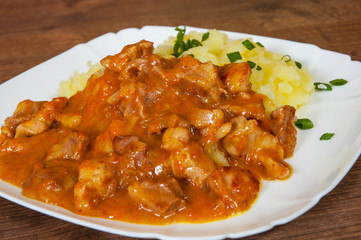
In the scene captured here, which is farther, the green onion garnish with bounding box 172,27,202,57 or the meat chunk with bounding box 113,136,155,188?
the green onion garnish with bounding box 172,27,202,57

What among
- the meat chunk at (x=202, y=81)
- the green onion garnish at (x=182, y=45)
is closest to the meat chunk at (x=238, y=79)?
the meat chunk at (x=202, y=81)

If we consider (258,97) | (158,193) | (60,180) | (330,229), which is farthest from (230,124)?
(60,180)

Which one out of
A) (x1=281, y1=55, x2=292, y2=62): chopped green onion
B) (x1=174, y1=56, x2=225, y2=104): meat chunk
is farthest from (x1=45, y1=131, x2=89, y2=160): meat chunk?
(x1=281, y1=55, x2=292, y2=62): chopped green onion

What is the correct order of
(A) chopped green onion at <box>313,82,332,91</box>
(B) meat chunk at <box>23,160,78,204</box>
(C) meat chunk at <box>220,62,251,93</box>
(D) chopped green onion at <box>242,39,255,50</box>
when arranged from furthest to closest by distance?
(D) chopped green onion at <box>242,39,255,50</box> → (A) chopped green onion at <box>313,82,332,91</box> → (C) meat chunk at <box>220,62,251,93</box> → (B) meat chunk at <box>23,160,78,204</box>

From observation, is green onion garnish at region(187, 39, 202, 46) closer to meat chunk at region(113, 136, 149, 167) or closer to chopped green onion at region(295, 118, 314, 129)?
chopped green onion at region(295, 118, 314, 129)

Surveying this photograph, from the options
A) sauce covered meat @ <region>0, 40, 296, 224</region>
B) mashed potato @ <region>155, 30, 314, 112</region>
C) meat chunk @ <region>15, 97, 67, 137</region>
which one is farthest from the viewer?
mashed potato @ <region>155, 30, 314, 112</region>

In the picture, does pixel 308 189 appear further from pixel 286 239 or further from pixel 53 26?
pixel 53 26
